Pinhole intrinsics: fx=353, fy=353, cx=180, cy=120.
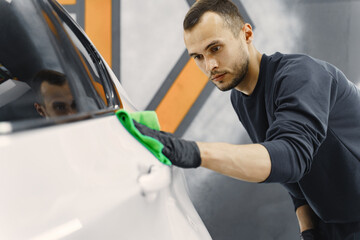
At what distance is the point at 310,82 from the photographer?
997 millimetres

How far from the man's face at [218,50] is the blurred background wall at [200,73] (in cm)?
119

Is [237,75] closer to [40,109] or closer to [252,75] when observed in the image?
[252,75]

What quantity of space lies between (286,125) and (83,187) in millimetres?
591

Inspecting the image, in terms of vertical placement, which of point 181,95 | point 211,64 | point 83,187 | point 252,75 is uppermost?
point 83,187

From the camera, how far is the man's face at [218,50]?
4.09 feet

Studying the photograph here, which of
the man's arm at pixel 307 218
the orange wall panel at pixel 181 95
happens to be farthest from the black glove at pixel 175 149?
the orange wall panel at pixel 181 95

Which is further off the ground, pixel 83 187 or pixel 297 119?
pixel 83 187

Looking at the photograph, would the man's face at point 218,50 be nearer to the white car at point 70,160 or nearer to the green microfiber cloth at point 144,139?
the white car at point 70,160

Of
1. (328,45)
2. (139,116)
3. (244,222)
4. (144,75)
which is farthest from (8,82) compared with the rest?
(328,45)

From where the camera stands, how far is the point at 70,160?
0.51 m

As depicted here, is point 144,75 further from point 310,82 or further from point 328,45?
point 310,82

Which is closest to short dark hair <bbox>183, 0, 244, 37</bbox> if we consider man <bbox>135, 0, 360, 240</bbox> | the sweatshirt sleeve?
man <bbox>135, 0, 360, 240</bbox>

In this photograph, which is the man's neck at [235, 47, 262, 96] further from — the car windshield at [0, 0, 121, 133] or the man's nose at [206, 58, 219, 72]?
the car windshield at [0, 0, 121, 133]

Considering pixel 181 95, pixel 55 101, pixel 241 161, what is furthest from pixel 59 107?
pixel 181 95
